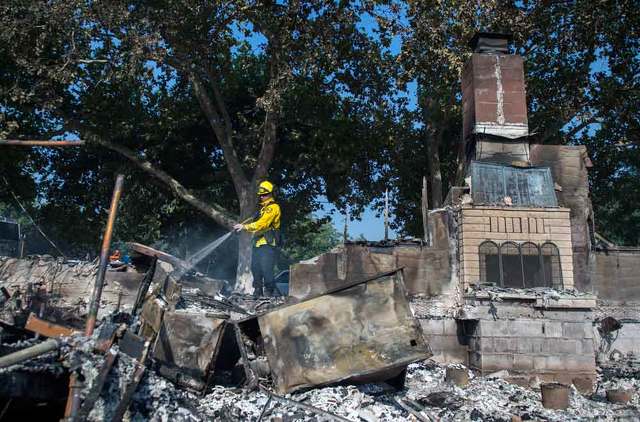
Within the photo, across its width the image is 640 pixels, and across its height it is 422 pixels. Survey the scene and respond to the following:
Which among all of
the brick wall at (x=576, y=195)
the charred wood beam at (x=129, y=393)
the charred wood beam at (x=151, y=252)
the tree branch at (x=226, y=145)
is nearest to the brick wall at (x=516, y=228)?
the brick wall at (x=576, y=195)

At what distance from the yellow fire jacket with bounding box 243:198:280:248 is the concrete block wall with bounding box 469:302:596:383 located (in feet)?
11.1

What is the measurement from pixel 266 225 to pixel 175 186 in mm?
6569

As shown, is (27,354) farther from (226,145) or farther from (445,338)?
(226,145)

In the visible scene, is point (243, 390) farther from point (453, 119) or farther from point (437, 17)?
point (453, 119)

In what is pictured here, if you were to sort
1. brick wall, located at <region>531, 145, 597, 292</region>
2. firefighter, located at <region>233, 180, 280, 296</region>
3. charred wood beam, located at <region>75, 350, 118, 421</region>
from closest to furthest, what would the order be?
1. charred wood beam, located at <region>75, 350, 118, 421</region>
2. firefighter, located at <region>233, 180, 280, 296</region>
3. brick wall, located at <region>531, 145, 597, 292</region>

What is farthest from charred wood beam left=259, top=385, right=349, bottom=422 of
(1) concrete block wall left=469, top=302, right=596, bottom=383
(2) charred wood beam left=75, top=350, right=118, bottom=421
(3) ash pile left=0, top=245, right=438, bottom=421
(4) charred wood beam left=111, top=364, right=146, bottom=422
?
(1) concrete block wall left=469, top=302, right=596, bottom=383

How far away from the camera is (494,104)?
11.1 m

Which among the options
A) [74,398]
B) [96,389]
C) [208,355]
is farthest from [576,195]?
[74,398]

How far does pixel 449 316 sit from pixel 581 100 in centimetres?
1075

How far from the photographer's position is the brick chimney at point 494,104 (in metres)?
10.5

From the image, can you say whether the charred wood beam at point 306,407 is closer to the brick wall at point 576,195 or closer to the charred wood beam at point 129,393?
the charred wood beam at point 129,393

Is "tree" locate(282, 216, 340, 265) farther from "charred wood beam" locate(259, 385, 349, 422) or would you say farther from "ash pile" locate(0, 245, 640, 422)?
"charred wood beam" locate(259, 385, 349, 422)

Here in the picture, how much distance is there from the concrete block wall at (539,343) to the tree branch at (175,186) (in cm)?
776

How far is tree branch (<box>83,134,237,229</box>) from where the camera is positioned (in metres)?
14.3
